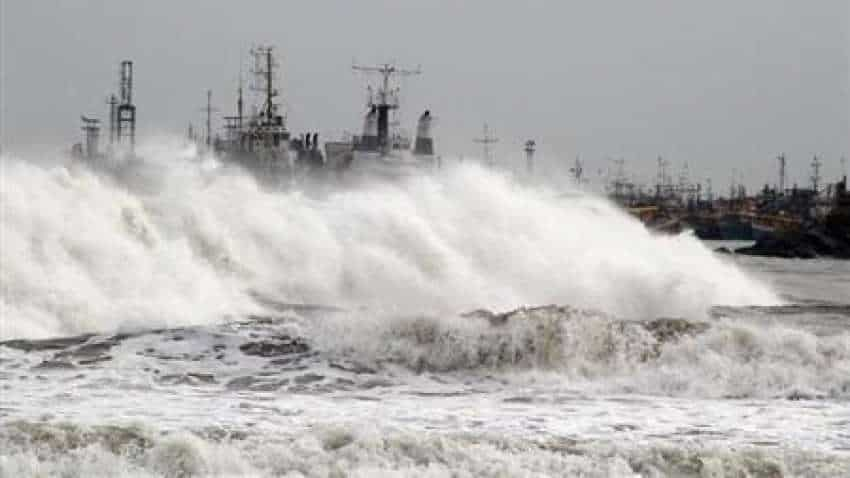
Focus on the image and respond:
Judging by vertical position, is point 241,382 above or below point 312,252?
below

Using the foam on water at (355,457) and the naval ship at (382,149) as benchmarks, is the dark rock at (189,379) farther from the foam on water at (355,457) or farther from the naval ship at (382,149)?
the naval ship at (382,149)

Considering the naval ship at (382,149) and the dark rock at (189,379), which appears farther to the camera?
the naval ship at (382,149)

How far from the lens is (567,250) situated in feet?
94.4

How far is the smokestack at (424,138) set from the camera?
199 ft

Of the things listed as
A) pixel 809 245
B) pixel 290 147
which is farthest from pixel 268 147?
pixel 809 245

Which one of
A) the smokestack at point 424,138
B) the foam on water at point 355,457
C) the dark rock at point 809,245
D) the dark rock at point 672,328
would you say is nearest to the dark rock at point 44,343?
the foam on water at point 355,457

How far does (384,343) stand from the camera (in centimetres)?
1620

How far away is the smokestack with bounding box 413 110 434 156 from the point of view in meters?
60.6

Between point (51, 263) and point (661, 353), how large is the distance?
11.4 metres

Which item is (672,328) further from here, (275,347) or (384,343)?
(275,347)

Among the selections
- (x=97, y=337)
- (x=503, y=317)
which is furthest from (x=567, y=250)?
(x=97, y=337)

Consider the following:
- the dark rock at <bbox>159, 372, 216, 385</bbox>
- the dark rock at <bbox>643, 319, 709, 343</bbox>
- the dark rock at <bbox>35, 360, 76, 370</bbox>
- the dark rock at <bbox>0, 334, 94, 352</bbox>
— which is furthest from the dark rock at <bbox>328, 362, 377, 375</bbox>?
the dark rock at <bbox>643, 319, 709, 343</bbox>

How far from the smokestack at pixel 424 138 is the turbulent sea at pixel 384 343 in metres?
28.8

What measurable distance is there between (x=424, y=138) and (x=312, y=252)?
33.3 metres
